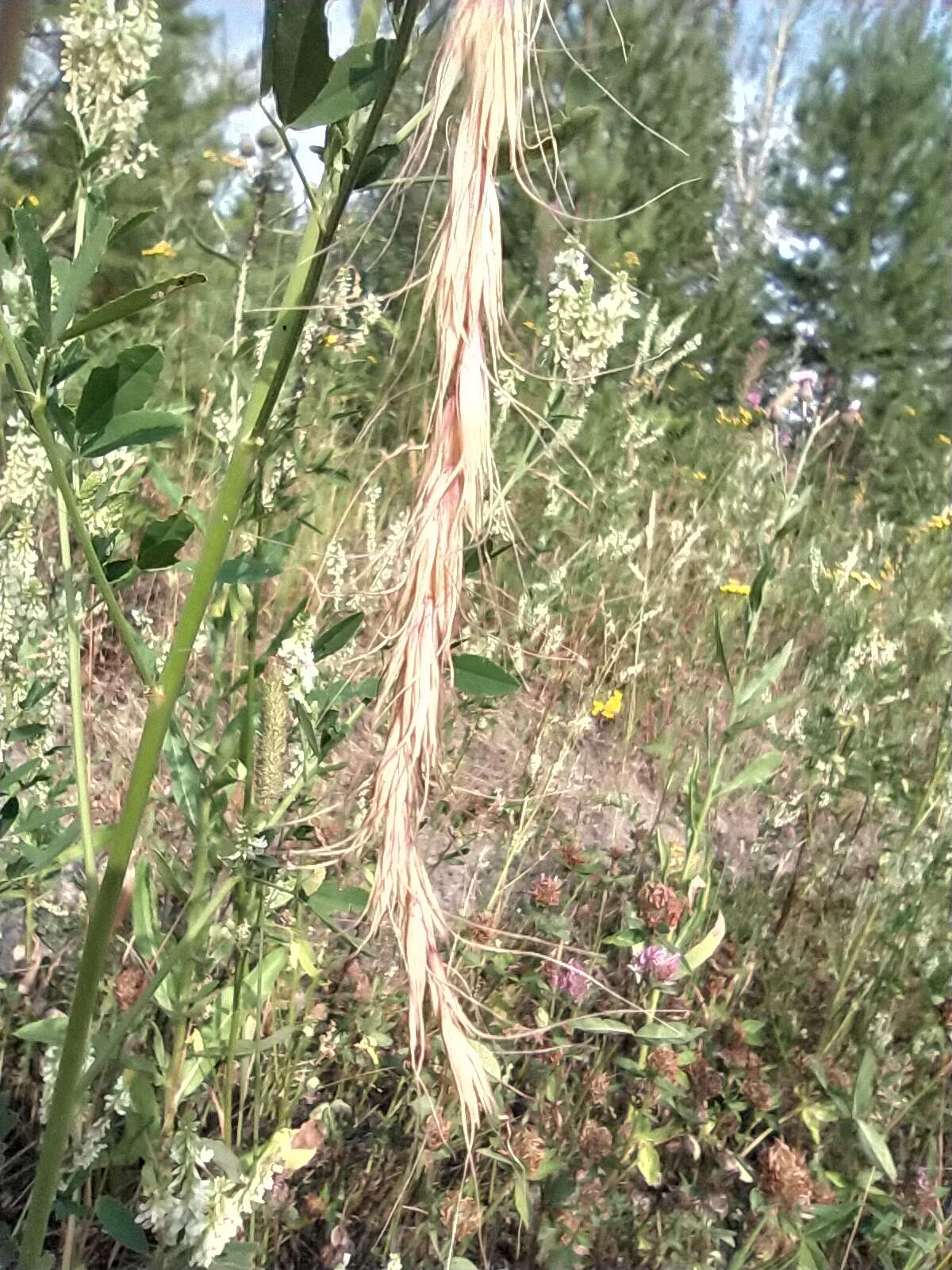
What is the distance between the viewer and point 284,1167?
0.88m

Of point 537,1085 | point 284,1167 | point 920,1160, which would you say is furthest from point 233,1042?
point 920,1160

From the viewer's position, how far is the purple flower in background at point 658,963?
3.33 feet

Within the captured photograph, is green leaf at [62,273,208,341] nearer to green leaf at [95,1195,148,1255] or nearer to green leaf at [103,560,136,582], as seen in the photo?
green leaf at [103,560,136,582]

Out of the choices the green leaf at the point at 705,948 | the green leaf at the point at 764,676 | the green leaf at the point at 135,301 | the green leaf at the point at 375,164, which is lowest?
the green leaf at the point at 705,948

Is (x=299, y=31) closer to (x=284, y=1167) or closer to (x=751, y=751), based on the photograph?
(x=284, y=1167)

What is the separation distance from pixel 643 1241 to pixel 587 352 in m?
0.88

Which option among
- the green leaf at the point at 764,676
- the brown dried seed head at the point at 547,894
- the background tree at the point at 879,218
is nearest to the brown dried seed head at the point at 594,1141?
the brown dried seed head at the point at 547,894

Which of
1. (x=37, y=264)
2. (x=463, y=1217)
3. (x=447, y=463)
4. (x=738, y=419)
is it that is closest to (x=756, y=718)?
(x=463, y=1217)

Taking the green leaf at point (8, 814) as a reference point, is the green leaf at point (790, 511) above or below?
above

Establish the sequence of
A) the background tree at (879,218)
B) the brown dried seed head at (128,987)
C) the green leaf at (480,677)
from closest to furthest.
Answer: the green leaf at (480,677), the brown dried seed head at (128,987), the background tree at (879,218)

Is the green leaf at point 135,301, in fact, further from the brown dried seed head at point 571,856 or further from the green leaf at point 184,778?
the brown dried seed head at point 571,856

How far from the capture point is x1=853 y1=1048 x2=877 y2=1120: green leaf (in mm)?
1009

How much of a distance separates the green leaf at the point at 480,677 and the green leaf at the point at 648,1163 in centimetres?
61

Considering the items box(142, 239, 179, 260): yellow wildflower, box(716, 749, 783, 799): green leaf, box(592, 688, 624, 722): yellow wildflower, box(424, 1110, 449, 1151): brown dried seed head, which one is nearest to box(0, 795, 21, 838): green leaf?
box(424, 1110, 449, 1151): brown dried seed head
